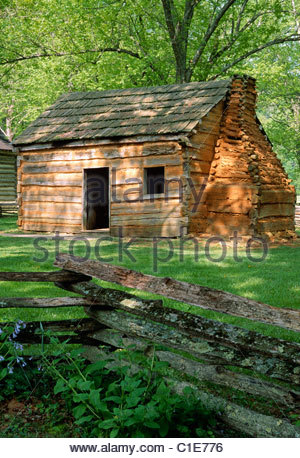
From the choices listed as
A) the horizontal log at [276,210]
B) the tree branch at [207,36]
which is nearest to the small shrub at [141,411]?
the horizontal log at [276,210]

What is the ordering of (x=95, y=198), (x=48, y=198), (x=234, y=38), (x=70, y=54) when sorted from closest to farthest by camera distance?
(x=48, y=198) → (x=95, y=198) → (x=234, y=38) → (x=70, y=54)

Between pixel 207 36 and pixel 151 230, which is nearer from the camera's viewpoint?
pixel 151 230

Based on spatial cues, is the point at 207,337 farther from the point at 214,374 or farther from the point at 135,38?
the point at 135,38

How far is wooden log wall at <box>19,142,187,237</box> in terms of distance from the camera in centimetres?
1510

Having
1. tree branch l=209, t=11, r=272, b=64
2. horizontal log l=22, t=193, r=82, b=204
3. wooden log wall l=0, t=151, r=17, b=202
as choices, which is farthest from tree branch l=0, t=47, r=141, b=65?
horizontal log l=22, t=193, r=82, b=204

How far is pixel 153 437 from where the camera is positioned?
314cm

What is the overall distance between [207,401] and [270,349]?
0.64 meters

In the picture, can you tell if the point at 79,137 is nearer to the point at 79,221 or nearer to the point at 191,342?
the point at 79,221

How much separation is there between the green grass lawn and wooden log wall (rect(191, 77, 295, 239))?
4.91ft

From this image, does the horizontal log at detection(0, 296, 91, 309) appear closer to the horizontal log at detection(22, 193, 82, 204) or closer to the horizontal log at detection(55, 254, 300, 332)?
the horizontal log at detection(55, 254, 300, 332)

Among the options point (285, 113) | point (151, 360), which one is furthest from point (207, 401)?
point (285, 113)

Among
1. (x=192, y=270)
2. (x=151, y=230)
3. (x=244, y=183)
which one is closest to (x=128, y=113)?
(x=151, y=230)

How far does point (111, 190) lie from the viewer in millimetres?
16062

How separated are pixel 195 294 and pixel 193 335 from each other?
0.89 feet
